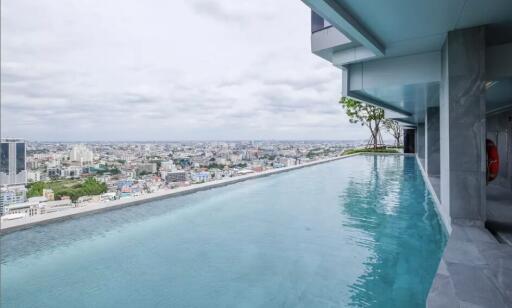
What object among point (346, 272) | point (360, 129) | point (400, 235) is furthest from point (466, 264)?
point (360, 129)

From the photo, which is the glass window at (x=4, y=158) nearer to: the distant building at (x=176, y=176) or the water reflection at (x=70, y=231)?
the water reflection at (x=70, y=231)

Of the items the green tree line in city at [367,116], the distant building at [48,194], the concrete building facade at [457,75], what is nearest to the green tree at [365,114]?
the green tree line in city at [367,116]

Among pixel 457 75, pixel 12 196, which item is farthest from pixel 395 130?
pixel 12 196

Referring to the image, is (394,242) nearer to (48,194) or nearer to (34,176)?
(48,194)

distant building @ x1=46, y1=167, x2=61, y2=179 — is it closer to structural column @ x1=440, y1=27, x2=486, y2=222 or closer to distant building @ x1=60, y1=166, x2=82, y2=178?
distant building @ x1=60, y1=166, x2=82, y2=178

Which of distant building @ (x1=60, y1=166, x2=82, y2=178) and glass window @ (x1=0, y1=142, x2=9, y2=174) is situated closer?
glass window @ (x1=0, y1=142, x2=9, y2=174)

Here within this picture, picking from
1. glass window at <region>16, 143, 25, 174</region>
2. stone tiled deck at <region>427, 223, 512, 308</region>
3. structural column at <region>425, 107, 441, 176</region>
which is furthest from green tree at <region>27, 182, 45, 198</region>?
structural column at <region>425, 107, 441, 176</region>

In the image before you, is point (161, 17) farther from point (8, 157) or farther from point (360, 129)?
point (360, 129)
